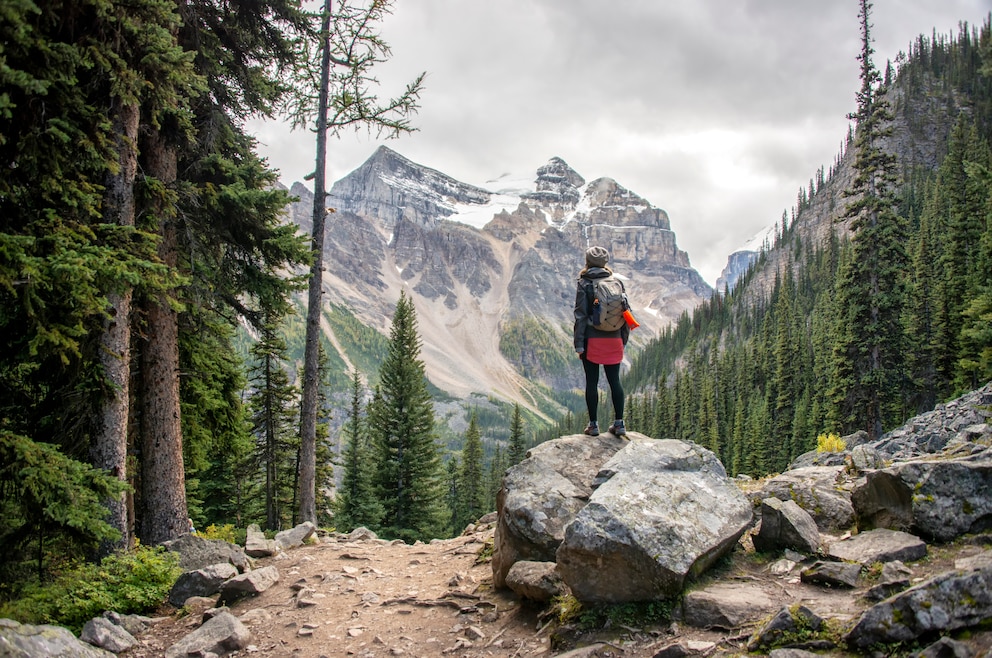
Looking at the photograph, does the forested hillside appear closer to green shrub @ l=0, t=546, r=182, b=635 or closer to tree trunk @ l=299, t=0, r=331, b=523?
tree trunk @ l=299, t=0, r=331, b=523

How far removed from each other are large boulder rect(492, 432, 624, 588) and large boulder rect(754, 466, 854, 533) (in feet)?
7.54

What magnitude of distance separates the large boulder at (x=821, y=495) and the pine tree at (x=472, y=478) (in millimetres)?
35612

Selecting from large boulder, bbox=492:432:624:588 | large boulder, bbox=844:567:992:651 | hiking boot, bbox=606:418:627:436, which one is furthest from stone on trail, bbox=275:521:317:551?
large boulder, bbox=844:567:992:651

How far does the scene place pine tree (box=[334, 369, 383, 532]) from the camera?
88.1 ft

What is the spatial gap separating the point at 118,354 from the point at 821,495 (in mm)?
9847

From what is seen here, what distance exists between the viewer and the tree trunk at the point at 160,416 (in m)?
8.71

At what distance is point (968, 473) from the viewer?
16.5 ft

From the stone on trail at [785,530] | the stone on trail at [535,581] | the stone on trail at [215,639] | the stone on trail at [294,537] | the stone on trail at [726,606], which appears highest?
the stone on trail at [785,530]

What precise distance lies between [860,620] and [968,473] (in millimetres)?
2429

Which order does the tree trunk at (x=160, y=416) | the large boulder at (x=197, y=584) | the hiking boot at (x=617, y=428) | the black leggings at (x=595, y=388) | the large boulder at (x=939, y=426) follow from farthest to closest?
the large boulder at (x=939, y=426), the tree trunk at (x=160, y=416), the hiking boot at (x=617, y=428), the black leggings at (x=595, y=388), the large boulder at (x=197, y=584)

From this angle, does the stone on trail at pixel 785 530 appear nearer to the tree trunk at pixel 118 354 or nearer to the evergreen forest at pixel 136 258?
the evergreen forest at pixel 136 258

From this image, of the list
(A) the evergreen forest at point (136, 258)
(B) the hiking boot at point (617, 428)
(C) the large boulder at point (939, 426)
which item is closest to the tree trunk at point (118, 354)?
(A) the evergreen forest at point (136, 258)

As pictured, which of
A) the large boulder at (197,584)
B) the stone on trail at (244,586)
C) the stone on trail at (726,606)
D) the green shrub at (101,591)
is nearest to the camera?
the stone on trail at (726,606)

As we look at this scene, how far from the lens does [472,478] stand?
4412 cm
